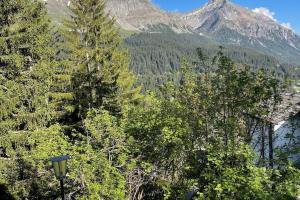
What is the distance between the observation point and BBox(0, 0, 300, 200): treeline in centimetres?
966

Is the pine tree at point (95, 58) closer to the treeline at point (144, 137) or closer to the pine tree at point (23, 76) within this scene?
the pine tree at point (23, 76)

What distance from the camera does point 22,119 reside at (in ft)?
65.1

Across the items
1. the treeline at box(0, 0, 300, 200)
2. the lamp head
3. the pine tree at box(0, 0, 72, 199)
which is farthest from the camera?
the pine tree at box(0, 0, 72, 199)

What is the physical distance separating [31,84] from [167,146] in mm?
10570

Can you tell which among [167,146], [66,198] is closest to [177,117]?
[167,146]

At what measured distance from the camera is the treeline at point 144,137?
31.7 feet

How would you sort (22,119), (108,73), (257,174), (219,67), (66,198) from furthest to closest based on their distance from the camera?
(108,73), (22,119), (66,198), (219,67), (257,174)

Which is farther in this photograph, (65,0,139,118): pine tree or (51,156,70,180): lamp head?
(65,0,139,118): pine tree

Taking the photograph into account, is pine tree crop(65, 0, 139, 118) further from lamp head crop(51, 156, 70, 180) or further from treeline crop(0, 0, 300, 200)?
lamp head crop(51, 156, 70, 180)

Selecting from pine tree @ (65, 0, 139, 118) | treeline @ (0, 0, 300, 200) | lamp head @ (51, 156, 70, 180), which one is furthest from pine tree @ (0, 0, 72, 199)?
lamp head @ (51, 156, 70, 180)

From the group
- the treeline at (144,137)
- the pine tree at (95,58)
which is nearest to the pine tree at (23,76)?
the treeline at (144,137)

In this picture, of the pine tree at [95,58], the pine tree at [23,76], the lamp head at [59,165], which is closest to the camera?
the lamp head at [59,165]

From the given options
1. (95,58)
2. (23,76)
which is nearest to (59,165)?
(23,76)

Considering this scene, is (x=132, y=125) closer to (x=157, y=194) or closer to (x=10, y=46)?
(x=157, y=194)
